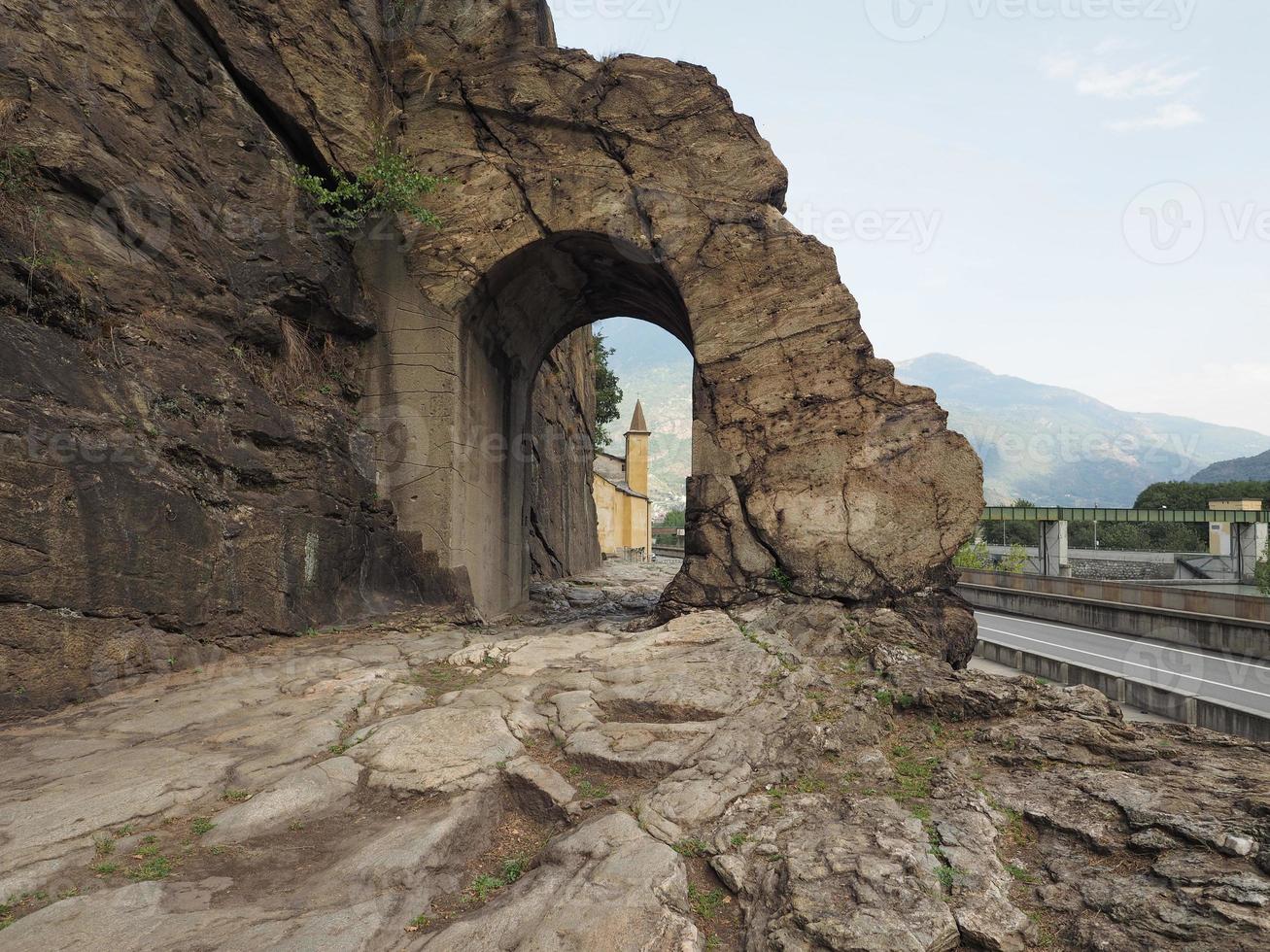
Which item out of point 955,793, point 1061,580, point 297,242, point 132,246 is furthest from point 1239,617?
point 132,246

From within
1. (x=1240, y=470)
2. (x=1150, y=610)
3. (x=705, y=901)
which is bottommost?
(x=1150, y=610)

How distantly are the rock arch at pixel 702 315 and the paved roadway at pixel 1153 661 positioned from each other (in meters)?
7.25

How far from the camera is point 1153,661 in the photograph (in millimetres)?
17375

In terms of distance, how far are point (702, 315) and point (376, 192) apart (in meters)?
4.70

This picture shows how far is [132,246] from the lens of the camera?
7270 mm

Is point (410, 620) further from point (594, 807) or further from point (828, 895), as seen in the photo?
point (828, 895)

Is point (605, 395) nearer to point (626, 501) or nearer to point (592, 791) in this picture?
point (626, 501)

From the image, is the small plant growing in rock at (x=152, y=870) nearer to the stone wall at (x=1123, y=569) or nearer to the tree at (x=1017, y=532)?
the stone wall at (x=1123, y=569)

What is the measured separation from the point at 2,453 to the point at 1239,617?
2423cm

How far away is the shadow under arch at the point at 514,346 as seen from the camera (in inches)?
404

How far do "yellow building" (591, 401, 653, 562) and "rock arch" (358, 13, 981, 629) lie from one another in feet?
78.4

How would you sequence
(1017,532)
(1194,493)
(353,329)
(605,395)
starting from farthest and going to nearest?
(1017,532) < (1194,493) < (605,395) < (353,329)

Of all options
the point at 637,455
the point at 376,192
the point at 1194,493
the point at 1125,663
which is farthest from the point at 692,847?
the point at 1194,493

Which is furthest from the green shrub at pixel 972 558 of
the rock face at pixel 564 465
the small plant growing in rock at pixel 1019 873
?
the small plant growing in rock at pixel 1019 873
